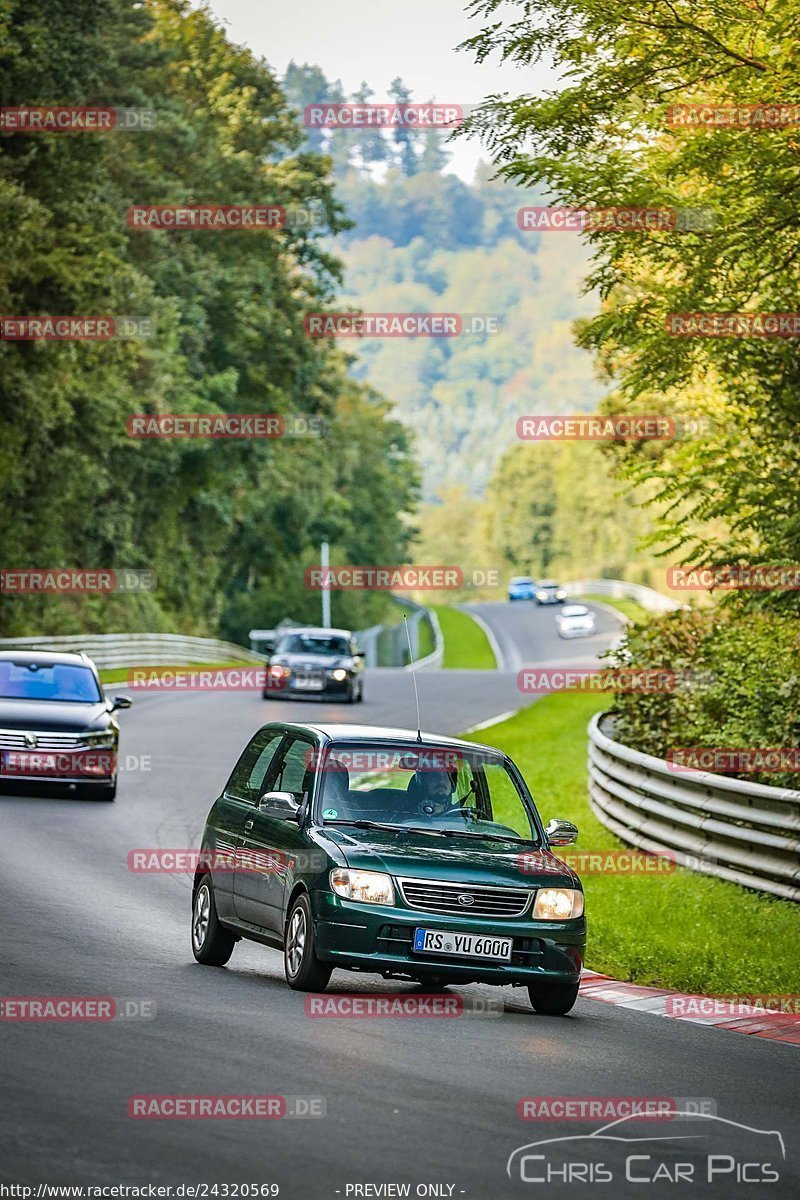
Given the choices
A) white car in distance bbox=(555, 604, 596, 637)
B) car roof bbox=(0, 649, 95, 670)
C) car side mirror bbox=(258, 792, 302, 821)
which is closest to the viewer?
car side mirror bbox=(258, 792, 302, 821)

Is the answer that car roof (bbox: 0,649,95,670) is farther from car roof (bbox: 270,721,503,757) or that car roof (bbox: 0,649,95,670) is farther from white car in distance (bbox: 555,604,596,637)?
white car in distance (bbox: 555,604,596,637)

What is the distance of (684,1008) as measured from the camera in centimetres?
1162

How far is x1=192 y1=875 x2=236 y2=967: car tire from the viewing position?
480 inches

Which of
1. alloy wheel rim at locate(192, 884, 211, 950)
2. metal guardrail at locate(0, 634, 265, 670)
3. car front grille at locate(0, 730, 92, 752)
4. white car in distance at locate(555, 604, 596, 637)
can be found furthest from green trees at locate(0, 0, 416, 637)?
alloy wheel rim at locate(192, 884, 211, 950)

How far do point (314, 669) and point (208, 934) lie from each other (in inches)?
1133

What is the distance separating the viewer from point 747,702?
18.2 metres

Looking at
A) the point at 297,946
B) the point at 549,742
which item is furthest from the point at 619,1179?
the point at 549,742

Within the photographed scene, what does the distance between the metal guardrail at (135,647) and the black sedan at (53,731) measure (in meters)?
14.8

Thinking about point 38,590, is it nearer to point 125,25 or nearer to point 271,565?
point 125,25

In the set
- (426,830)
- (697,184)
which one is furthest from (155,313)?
(426,830)

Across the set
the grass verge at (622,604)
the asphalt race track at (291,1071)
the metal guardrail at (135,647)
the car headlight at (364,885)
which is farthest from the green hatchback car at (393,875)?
the grass verge at (622,604)

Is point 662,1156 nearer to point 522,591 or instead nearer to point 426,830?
point 426,830

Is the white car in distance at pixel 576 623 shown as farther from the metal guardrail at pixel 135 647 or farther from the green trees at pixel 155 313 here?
the metal guardrail at pixel 135 647

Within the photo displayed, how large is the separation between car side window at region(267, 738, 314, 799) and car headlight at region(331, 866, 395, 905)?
3.38 feet
